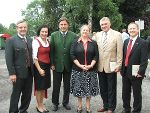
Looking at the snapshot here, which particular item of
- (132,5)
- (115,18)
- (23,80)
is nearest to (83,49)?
(23,80)

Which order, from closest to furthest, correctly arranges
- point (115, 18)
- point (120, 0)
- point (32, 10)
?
1. point (115, 18)
2. point (120, 0)
3. point (32, 10)

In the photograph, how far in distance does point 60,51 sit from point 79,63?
22.5 inches

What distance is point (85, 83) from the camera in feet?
25.7

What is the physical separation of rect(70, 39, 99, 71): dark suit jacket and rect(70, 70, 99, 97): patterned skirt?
0.46 feet

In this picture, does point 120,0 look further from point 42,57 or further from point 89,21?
point 42,57

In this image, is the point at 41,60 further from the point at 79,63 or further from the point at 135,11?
the point at 135,11

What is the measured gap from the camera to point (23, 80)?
7.38 m

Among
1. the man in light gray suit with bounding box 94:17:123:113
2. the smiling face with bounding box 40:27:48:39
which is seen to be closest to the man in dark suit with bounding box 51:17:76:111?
the smiling face with bounding box 40:27:48:39

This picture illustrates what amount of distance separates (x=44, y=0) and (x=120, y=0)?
31.3ft

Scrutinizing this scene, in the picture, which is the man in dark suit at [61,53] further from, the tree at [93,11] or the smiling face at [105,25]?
the tree at [93,11]

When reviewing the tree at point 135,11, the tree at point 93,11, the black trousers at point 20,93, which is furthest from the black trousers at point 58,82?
the tree at point 135,11

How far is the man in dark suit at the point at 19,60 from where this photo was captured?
282 inches

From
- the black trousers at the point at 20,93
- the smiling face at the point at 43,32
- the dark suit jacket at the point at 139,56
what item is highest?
the smiling face at the point at 43,32

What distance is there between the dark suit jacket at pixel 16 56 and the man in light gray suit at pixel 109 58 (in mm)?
1639
